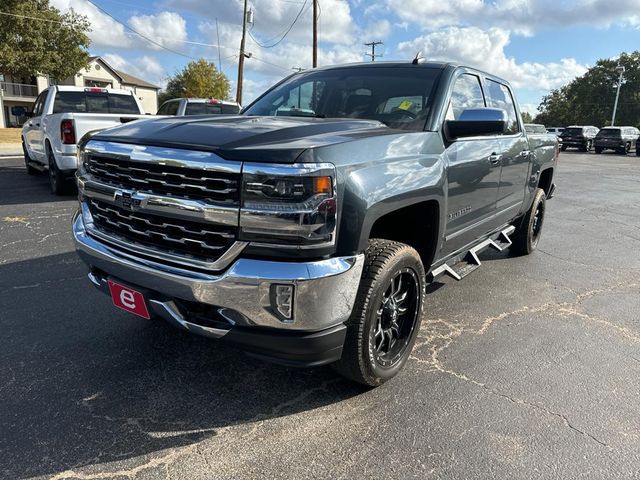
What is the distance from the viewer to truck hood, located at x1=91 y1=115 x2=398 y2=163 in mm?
2191

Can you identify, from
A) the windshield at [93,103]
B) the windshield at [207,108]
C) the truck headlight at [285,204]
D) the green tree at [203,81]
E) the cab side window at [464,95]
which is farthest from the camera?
the green tree at [203,81]

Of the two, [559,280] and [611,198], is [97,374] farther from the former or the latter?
[611,198]

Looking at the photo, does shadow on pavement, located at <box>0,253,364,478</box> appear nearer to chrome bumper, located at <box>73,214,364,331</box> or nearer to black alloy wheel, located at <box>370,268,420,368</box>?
black alloy wheel, located at <box>370,268,420,368</box>

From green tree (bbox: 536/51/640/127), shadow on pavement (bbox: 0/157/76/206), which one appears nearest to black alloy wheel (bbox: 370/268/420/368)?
shadow on pavement (bbox: 0/157/76/206)

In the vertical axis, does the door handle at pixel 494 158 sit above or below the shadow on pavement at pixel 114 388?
above

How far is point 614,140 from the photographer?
3369 centimetres

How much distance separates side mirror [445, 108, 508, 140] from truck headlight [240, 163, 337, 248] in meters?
1.36

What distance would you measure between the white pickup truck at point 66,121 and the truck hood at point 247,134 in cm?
492

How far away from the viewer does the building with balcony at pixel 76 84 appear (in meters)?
42.6

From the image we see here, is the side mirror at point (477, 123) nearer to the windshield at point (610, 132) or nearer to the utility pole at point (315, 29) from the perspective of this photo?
the utility pole at point (315, 29)

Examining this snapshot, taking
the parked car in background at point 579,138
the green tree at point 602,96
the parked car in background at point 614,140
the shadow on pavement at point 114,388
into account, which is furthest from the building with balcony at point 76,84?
the green tree at point 602,96

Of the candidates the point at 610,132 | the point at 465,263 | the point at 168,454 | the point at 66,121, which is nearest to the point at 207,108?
the point at 66,121

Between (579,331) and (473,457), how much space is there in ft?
6.54

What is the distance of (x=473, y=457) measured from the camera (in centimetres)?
232
